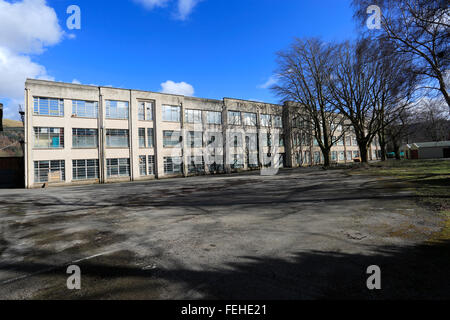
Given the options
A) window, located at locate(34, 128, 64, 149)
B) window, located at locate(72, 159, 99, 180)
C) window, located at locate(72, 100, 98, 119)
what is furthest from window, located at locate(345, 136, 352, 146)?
window, located at locate(34, 128, 64, 149)

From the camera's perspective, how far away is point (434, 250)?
13.1 ft

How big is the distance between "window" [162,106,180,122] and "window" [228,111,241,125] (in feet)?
32.6

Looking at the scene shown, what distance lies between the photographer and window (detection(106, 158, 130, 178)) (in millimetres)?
28500

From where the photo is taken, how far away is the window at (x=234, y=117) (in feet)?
130

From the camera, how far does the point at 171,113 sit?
111 feet

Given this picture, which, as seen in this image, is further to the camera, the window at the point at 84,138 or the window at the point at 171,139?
the window at the point at 171,139

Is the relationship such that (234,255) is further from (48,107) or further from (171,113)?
(171,113)

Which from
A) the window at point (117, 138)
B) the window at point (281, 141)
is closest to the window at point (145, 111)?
the window at point (117, 138)

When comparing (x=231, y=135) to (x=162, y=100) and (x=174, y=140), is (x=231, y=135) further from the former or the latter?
(x=162, y=100)

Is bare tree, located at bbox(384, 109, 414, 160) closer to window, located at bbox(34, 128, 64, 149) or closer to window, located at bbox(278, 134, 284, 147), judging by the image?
window, located at bbox(278, 134, 284, 147)

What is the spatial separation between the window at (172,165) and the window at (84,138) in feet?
31.2

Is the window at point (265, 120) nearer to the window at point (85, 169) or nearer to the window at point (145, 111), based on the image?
the window at point (145, 111)

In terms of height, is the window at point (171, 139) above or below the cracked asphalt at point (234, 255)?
above

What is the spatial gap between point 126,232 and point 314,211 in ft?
20.0
